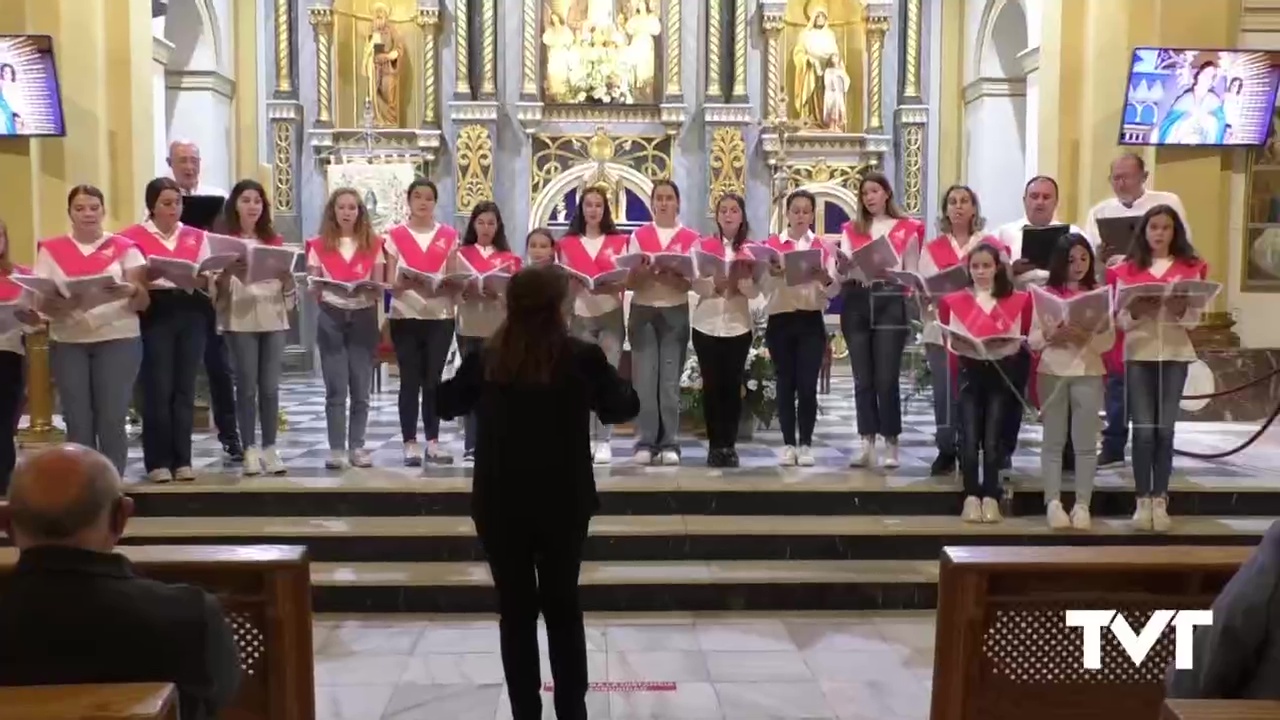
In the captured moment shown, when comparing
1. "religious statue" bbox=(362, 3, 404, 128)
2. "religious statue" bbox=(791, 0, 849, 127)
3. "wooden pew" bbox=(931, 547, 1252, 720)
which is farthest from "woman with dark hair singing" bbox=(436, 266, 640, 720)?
"religious statue" bbox=(791, 0, 849, 127)

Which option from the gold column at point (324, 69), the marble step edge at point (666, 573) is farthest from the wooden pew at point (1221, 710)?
the gold column at point (324, 69)

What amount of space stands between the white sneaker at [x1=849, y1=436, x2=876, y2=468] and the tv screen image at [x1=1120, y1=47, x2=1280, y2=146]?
362 centimetres

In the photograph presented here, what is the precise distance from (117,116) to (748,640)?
6.91 metres

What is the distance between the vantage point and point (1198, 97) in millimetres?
8086

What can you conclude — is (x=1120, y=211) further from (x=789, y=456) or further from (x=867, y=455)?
(x=789, y=456)

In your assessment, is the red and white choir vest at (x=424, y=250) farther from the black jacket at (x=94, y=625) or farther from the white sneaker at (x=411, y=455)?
the black jacket at (x=94, y=625)

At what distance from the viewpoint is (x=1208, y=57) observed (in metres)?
7.98

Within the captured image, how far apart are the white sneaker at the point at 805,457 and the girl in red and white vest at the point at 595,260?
3.67ft

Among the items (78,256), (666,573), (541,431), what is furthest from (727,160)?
(541,431)

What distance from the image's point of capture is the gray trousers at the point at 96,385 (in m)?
5.20

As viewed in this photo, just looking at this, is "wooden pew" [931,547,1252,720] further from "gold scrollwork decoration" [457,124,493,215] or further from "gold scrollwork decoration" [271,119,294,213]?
"gold scrollwork decoration" [271,119,294,213]

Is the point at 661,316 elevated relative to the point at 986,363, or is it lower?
elevated

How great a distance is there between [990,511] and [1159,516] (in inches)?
30.6

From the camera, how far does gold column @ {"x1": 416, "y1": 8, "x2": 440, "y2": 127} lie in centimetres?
1227
